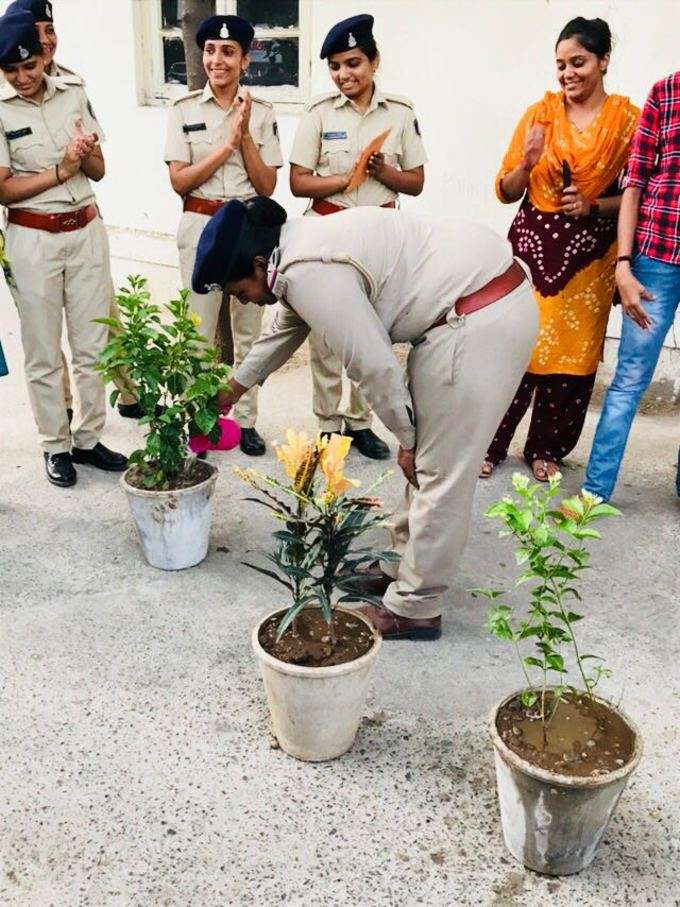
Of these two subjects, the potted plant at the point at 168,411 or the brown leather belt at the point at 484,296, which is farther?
the potted plant at the point at 168,411

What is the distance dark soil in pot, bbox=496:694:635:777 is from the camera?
1.99m

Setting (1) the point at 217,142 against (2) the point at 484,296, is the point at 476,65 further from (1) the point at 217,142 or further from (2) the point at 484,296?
(2) the point at 484,296

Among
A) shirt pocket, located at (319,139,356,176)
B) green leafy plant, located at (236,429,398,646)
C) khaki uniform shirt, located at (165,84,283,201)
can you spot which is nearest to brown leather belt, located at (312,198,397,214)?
shirt pocket, located at (319,139,356,176)

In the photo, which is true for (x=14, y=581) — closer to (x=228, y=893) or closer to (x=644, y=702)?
(x=228, y=893)

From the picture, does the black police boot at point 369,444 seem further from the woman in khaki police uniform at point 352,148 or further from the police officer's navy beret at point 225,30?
the police officer's navy beret at point 225,30

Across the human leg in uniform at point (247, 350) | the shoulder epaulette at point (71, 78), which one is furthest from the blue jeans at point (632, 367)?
the shoulder epaulette at point (71, 78)

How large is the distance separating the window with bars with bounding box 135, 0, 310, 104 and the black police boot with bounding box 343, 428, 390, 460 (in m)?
2.86

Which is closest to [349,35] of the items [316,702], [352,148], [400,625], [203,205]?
[352,148]

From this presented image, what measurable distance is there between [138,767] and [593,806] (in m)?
1.23

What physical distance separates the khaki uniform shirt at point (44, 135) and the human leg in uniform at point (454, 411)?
202cm

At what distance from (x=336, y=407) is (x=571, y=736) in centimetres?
252

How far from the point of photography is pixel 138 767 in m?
2.39

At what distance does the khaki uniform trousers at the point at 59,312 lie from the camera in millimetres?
3791

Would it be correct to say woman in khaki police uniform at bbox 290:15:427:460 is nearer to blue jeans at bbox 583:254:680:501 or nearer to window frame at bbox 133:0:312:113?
blue jeans at bbox 583:254:680:501
